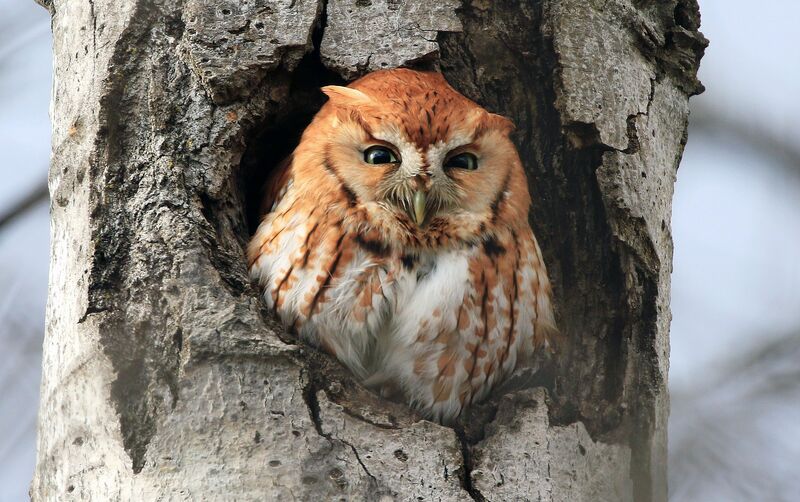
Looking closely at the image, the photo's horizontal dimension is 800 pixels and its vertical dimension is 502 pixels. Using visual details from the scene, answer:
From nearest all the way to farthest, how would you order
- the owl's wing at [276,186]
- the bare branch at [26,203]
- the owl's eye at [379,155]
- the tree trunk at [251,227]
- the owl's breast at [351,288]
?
the tree trunk at [251,227], the owl's breast at [351,288], the owl's eye at [379,155], the owl's wing at [276,186], the bare branch at [26,203]

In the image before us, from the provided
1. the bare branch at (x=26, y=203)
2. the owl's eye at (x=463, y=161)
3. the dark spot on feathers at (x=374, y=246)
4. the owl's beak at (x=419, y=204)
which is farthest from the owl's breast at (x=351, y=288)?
the bare branch at (x=26, y=203)

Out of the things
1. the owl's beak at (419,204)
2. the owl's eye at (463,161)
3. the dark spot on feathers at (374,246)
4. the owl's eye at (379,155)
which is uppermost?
the owl's eye at (379,155)

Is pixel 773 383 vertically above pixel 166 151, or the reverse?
pixel 166 151

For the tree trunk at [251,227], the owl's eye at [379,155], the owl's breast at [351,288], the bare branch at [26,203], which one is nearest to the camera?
the tree trunk at [251,227]

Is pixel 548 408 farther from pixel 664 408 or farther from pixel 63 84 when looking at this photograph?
pixel 63 84

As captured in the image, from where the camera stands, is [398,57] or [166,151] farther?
[398,57]

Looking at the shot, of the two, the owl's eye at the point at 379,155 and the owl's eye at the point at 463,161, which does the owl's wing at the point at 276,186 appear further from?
the owl's eye at the point at 463,161

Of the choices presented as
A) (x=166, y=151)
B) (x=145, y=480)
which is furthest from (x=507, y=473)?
(x=166, y=151)

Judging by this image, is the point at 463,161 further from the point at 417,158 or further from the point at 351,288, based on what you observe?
the point at 351,288
